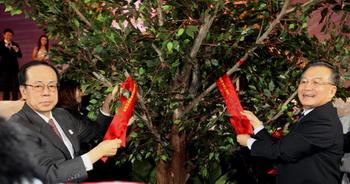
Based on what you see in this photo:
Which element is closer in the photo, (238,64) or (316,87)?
(316,87)

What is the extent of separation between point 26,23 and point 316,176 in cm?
1319

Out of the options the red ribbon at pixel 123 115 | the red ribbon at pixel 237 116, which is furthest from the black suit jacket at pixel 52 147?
the red ribbon at pixel 237 116

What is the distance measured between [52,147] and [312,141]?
1.77 meters

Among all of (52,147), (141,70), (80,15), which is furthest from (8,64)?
(52,147)

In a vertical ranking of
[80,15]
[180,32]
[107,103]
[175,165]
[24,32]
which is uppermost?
[24,32]

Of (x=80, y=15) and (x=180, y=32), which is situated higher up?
(x=80, y=15)

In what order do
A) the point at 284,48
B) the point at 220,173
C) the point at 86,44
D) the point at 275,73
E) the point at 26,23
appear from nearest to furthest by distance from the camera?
the point at 86,44, the point at 284,48, the point at 275,73, the point at 220,173, the point at 26,23

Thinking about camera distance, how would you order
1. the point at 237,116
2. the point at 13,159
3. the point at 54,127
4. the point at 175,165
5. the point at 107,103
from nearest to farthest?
1. the point at 13,159
2. the point at 54,127
3. the point at 237,116
4. the point at 107,103
5. the point at 175,165

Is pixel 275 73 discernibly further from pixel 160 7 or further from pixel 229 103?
pixel 160 7

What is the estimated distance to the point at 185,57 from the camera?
439 centimetres

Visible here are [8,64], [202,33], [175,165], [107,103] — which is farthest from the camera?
[8,64]

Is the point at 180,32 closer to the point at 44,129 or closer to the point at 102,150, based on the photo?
the point at 102,150

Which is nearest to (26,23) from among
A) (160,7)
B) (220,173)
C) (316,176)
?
(220,173)

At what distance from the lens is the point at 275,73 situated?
521cm
